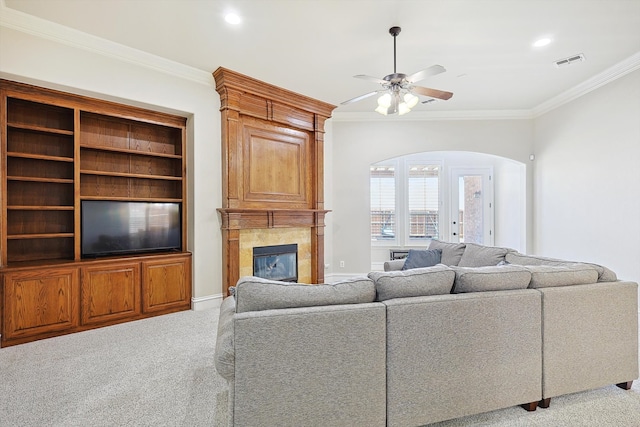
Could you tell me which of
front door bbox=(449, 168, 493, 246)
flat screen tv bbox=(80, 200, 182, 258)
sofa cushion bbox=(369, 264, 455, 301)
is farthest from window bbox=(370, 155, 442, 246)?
sofa cushion bbox=(369, 264, 455, 301)

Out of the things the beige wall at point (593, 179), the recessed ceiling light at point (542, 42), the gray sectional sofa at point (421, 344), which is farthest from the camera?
the beige wall at point (593, 179)

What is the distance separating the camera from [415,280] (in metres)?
1.85

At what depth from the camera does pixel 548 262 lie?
8.14 feet

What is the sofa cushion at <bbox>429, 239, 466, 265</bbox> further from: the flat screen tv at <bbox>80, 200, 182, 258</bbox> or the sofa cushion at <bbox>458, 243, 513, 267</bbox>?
the flat screen tv at <bbox>80, 200, 182, 258</bbox>

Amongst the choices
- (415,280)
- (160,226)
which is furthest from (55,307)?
(415,280)

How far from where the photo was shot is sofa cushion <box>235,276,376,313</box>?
162 centimetres

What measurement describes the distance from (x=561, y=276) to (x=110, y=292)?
13.8 feet

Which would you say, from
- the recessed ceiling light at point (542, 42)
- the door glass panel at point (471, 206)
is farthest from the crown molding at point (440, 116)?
the recessed ceiling light at point (542, 42)

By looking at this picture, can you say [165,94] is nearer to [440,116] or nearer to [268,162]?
[268,162]

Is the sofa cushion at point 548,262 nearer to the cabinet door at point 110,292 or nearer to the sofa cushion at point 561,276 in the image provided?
the sofa cushion at point 561,276

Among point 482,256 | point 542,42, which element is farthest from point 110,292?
point 542,42

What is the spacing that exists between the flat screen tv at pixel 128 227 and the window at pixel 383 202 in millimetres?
4263

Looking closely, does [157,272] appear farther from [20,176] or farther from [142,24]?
[142,24]

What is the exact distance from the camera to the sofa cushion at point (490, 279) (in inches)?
74.7
